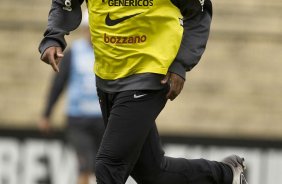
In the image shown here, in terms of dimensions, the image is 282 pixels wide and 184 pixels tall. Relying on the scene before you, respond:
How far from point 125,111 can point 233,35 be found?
7859mm

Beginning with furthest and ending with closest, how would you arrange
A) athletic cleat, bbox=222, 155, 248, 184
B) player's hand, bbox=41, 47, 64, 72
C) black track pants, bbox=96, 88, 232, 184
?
athletic cleat, bbox=222, 155, 248, 184
player's hand, bbox=41, 47, 64, 72
black track pants, bbox=96, 88, 232, 184

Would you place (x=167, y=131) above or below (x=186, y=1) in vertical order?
below

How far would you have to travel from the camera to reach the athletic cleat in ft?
23.7

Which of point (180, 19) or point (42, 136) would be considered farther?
point (42, 136)

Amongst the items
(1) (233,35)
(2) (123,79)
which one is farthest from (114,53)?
(1) (233,35)

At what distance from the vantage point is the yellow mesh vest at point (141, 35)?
6.82 m

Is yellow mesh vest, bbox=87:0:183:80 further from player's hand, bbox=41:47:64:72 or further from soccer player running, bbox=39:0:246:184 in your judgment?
player's hand, bbox=41:47:64:72

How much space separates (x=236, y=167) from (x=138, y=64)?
96 centimetres

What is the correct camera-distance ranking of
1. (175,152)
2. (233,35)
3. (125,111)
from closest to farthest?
(125,111), (175,152), (233,35)

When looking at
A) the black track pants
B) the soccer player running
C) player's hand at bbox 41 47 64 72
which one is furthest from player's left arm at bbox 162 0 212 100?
player's hand at bbox 41 47 64 72

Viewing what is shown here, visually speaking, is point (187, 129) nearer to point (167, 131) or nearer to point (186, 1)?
point (167, 131)

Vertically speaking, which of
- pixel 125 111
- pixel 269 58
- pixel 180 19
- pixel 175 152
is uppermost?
pixel 180 19

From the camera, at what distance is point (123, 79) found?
687cm

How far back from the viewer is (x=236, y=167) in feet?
23.9
